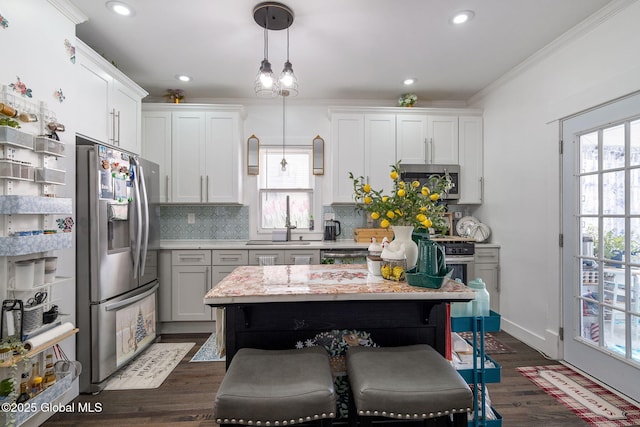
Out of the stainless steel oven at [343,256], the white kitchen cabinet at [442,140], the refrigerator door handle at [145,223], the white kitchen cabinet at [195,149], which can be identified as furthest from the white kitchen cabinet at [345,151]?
the refrigerator door handle at [145,223]

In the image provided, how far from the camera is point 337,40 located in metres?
2.69

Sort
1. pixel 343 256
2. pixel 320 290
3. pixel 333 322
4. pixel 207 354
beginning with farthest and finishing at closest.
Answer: pixel 343 256, pixel 207 354, pixel 333 322, pixel 320 290

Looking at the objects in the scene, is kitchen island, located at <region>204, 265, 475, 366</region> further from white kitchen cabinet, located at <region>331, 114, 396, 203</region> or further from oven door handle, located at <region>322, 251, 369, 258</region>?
white kitchen cabinet, located at <region>331, 114, 396, 203</region>

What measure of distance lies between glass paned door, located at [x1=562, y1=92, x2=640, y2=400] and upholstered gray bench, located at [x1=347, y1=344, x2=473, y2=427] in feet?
5.92

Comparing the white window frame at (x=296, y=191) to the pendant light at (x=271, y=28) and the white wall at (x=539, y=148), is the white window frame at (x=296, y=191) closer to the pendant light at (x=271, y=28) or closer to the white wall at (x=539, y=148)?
the pendant light at (x=271, y=28)

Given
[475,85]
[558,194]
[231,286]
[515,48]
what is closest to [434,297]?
[231,286]

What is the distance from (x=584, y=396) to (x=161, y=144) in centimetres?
448

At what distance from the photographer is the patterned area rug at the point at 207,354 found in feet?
9.22

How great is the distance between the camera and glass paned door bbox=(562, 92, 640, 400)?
6.98ft

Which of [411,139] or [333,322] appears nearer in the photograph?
[333,322]

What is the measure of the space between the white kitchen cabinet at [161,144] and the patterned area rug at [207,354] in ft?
5.54

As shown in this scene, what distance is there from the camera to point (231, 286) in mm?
1493

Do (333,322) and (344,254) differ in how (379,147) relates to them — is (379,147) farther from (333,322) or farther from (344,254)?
(333,322)

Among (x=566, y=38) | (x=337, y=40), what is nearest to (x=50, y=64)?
(x=337, y=40)
